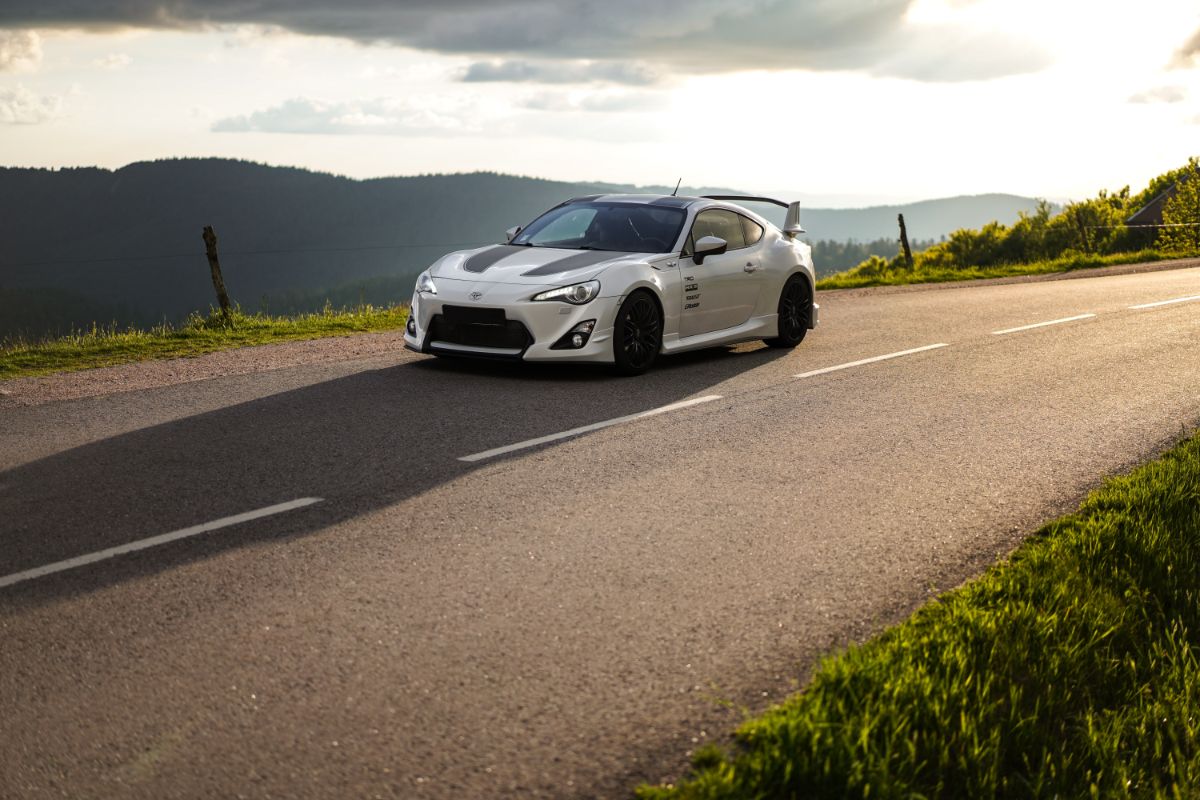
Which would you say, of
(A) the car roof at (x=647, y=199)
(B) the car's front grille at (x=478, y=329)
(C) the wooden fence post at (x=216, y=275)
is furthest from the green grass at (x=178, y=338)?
(A) the car roof at (x=647, y=199)

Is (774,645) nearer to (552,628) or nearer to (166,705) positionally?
(552,628)

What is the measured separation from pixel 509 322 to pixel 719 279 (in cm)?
239

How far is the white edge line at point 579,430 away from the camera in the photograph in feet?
24.1

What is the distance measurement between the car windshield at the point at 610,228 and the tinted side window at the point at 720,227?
7.4 inches

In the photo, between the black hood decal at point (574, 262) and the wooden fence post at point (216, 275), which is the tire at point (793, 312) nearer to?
the black hood decal at point (574, 262)

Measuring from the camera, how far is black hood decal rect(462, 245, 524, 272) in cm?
1070

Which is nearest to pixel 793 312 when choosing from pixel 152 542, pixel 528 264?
pixel 528 264

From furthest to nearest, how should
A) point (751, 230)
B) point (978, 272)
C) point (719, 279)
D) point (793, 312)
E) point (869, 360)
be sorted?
point (978, 272) → point (793, 312) → point (751, 230) → point (869, 360) → point (719, 279)

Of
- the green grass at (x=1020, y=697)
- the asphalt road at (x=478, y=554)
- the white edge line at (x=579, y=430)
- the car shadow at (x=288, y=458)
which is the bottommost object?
the green grass at (x=1020, y=697)

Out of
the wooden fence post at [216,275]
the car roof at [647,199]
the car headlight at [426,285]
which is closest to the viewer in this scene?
the car headlight at [426,285]

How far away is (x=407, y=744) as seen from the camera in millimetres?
3443

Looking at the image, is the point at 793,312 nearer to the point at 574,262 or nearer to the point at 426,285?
the point at 574,262

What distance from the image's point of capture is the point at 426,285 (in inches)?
416

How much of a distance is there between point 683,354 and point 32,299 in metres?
203
